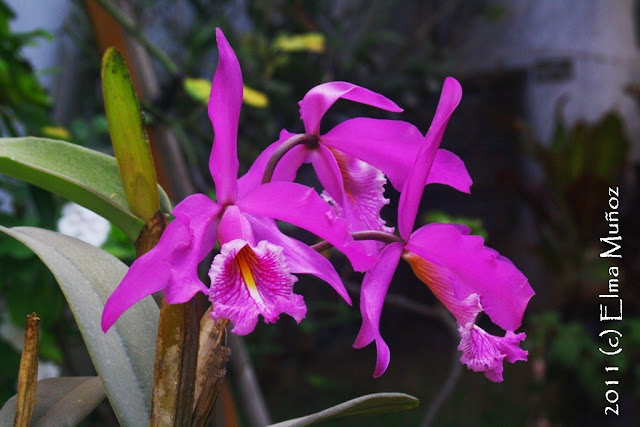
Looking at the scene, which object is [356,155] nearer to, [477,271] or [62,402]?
[477,271]

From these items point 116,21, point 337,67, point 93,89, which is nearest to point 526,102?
point 337,67

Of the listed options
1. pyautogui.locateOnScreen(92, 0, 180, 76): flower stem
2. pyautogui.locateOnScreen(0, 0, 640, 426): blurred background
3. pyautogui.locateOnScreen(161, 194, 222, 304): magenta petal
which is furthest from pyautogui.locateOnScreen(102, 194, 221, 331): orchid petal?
pyautogui.locateOnScreen(92, 0, 180, 76): flower stem

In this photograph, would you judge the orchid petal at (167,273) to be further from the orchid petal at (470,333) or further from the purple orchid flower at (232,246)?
the orchid petal at (470,333)

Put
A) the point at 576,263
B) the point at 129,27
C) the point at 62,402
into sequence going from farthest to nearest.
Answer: the point at 576,263, the point at 129,27, the point at 62,402

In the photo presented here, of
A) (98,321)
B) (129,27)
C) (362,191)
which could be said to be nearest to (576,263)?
(129,27)

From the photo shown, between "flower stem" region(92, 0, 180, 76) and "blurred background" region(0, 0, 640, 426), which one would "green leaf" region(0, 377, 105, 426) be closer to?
"blurred background" region(0, 0, 640, 426)

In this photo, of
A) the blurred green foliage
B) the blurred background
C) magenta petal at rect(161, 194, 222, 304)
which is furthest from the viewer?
the blurred green foliage

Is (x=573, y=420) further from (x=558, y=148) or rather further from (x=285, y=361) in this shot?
(x=285, y=361)
